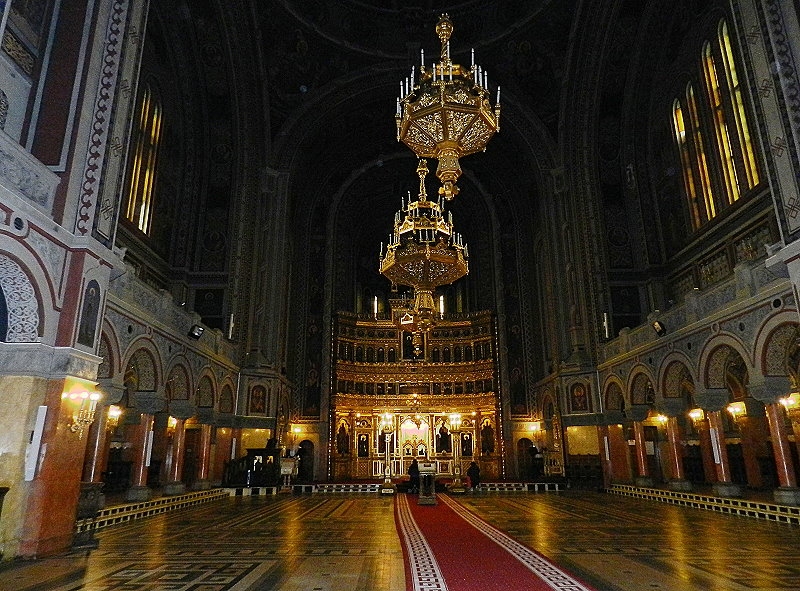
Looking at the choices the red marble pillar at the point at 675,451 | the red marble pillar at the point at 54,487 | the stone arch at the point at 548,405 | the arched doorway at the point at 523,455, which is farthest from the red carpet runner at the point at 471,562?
the arched doorway at the point at 523,455

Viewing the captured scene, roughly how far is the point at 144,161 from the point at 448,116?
1149cm

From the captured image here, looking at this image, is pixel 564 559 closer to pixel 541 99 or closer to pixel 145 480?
pixel 145 480

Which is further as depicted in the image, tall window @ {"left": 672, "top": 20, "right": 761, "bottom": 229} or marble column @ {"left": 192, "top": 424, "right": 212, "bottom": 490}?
marble column @ {"left": 192, "top": 424, "right": 212, "bottom": 490}

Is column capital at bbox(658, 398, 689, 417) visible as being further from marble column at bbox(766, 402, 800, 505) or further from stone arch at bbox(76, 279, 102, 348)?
stone arch at bbox(76, 279, 102, 348)

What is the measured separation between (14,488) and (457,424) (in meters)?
20.1

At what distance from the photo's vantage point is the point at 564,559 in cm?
611

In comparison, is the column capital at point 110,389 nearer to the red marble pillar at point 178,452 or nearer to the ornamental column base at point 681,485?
the red marble pillar at point 178,452

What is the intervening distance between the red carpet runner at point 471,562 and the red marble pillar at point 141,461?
231 inches

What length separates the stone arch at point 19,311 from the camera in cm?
686

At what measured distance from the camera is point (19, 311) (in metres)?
6.98

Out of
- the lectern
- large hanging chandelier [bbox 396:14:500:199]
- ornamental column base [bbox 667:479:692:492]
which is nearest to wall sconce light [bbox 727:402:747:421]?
ornamental column base [bbox 667:479:692:492]

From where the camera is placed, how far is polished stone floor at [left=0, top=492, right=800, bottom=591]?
5.11m

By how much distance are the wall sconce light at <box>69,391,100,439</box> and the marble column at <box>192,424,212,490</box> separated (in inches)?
306

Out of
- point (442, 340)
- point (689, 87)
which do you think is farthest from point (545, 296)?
point (689, 87)
